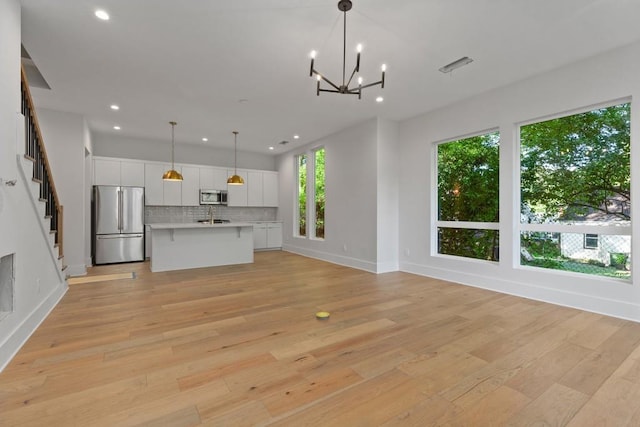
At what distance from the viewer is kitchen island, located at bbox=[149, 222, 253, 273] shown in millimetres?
5469

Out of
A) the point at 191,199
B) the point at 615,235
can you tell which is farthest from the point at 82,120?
the point at 615,235

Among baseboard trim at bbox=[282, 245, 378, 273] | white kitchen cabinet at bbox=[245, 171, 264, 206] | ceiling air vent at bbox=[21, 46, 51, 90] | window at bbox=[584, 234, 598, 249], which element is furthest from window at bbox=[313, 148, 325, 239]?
ceiling air vent at bbox=[21, 46, 51, 90]

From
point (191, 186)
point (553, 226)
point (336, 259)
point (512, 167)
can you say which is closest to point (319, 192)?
point (336, 259)

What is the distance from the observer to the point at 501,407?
1671 mm

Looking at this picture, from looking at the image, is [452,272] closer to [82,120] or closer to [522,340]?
[522,340]

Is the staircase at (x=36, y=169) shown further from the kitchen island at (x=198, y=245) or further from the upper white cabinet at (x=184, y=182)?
the upper white cabinet at (x=184, y=182)

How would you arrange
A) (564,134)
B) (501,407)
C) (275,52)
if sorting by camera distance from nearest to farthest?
(501,407) → (275,52) → (564,134)

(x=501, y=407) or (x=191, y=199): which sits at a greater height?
(x=191, y=199)

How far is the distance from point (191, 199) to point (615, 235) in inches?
303

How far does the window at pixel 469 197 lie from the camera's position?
445 cm

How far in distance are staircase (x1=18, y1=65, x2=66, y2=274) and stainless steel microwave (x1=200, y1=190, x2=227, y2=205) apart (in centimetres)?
340

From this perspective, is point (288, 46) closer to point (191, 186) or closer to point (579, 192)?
point (579, 192)

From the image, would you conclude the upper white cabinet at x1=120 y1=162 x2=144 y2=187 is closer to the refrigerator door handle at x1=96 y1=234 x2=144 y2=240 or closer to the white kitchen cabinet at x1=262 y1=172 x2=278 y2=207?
the refrigerator door handle at x1=96 y1=234 x2=144 y2=240

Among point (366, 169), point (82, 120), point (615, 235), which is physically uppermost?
point (82, 120)
